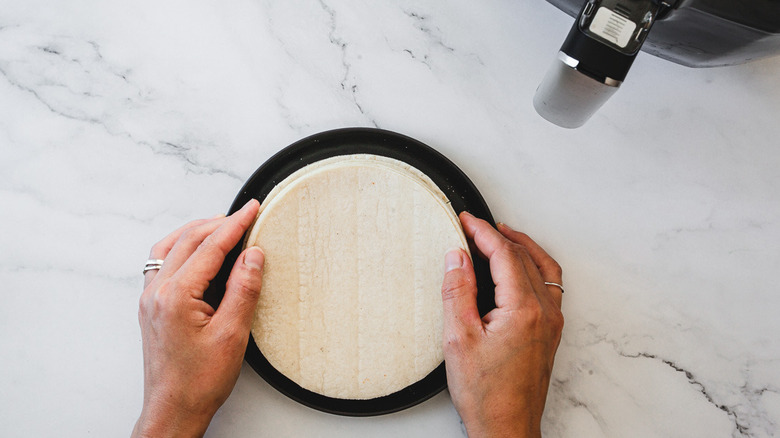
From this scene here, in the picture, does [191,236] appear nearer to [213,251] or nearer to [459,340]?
[213,251]

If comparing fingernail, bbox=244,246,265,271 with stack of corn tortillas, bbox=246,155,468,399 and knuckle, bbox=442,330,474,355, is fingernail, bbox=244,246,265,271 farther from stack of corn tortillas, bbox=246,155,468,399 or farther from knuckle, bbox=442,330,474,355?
knuckle, bbox=442,330,474,355

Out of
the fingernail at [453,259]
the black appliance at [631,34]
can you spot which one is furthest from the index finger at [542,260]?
the black appliance at [631,34]

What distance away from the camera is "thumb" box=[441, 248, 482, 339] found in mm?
700

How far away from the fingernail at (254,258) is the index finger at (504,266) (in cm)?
33

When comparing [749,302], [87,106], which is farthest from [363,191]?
[749,302]

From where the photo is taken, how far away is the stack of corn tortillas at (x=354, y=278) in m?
0.72

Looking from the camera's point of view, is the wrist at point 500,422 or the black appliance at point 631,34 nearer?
the black appliance at point 631,34

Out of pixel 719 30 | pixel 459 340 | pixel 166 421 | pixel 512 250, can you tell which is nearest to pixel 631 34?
pixel 719 30

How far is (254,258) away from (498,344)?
1.27 ft

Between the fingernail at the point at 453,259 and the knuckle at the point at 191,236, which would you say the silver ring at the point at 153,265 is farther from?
the fingernail at the point at 453,259

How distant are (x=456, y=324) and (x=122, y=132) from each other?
2.20 feet

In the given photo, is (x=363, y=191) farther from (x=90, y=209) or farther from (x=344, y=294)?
(x=90, y=209)

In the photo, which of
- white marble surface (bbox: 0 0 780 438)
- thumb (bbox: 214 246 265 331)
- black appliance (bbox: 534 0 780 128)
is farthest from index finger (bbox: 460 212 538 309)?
thumb (bbox: 214 246 265 331)

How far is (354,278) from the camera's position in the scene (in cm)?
74
